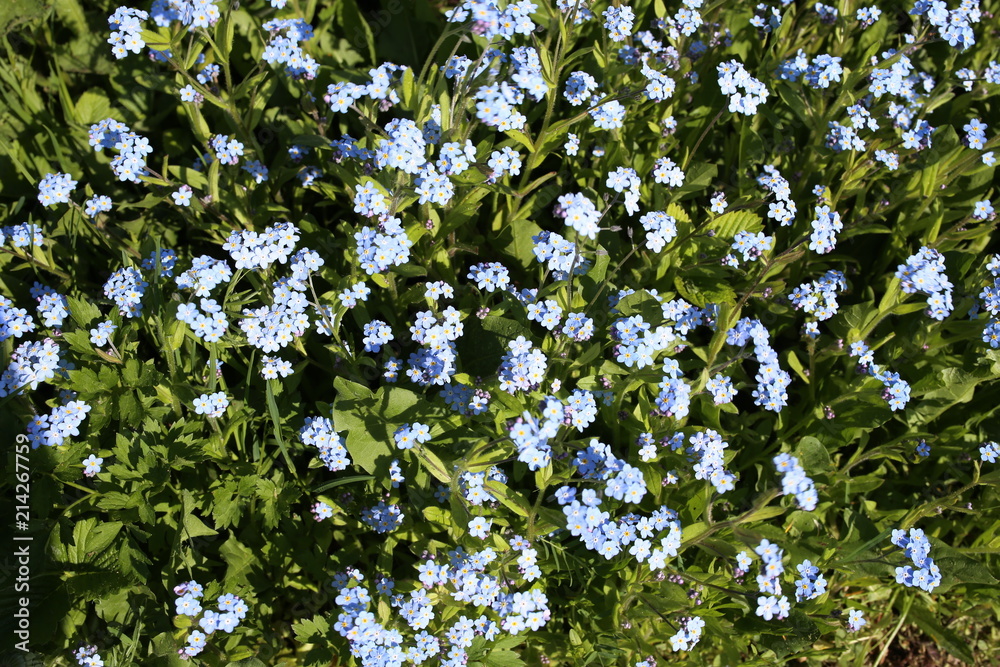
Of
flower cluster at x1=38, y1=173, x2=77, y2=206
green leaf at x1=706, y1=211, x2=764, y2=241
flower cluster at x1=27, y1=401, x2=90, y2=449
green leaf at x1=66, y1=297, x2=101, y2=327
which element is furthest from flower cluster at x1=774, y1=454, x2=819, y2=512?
flower cluster at x1=38, y1=173, x2=77, y2=206

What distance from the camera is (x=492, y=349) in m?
3.91

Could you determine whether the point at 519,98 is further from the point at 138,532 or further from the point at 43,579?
the point at 43,579

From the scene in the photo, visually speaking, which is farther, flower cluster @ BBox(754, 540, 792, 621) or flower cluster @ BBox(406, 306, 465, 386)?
flower cluster @ BBox(406, 306, 465, 386)

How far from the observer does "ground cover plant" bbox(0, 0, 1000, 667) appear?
3.41m

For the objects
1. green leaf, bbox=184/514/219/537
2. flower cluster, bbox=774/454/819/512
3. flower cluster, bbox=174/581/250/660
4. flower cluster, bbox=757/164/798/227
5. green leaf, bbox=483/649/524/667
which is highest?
flower cluster, bbox=757/164/798/227

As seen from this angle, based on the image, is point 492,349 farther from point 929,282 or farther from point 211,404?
point 929,282

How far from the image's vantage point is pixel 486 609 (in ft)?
11.9

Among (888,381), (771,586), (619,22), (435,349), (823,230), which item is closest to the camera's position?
(771,586)

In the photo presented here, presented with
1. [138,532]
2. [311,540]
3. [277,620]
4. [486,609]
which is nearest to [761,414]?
[486,609]

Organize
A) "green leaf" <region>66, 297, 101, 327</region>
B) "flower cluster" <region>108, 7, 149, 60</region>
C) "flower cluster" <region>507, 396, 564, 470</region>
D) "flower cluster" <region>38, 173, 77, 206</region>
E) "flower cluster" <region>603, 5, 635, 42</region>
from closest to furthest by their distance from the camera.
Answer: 1. "flower cluster" <region>507, 396, 564, 470</region>
2. "green leaf" <region>66, 297, 101, 327</region>
3. "flower cluster" <region>108, 7, 149, 60</region>
4. "flower cluster" <region>38, 173, 77, 206</region>
5. "flower cluster" <region>603, 5, 635, 42</region>

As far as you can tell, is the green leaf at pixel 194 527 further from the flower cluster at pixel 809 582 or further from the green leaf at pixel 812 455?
the green leaf at pixel 812 455

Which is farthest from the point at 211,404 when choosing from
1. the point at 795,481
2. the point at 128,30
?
the point at 795,481

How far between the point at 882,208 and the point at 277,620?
4088 millimetres

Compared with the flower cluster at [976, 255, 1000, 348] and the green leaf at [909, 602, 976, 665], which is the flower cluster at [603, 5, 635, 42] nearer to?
the flower cluster at [976, 255, 1000, 348]
